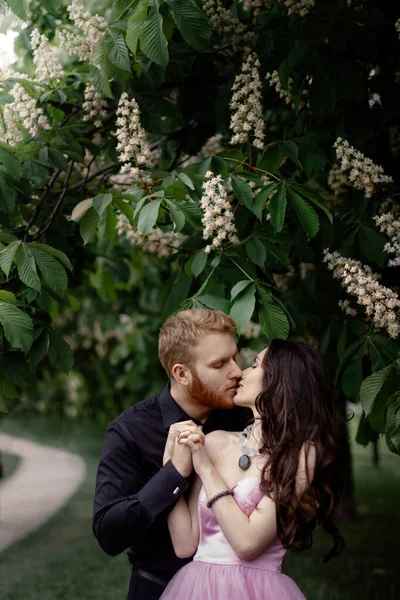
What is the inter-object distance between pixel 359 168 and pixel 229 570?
5.84ft

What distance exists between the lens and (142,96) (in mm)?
4176

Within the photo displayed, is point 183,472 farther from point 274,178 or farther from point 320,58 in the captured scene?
point 320,58

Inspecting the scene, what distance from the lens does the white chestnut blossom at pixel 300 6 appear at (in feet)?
12.1

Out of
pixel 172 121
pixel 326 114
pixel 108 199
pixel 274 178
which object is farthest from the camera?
pixel 172 121

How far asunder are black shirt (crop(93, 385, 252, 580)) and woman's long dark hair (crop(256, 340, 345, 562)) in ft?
1.02

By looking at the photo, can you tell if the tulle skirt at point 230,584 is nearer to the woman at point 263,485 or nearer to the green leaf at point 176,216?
the woman at point 263,485

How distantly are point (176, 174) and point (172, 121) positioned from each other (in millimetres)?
1466

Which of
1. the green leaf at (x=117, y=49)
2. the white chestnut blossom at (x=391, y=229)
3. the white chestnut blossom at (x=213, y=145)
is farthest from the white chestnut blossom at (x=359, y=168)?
the white chestnut blossom at (x=213, y=145)

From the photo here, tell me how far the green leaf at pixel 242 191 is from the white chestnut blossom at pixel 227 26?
125 centimetres

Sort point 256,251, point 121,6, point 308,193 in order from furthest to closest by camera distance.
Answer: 1. point 256,251
2. point 308,193
3. point 121,6

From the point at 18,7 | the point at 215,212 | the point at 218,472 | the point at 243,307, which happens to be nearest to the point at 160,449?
the point at 218,472

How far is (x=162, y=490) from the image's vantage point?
2531mm

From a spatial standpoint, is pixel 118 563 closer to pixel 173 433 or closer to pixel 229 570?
pixel 229 570

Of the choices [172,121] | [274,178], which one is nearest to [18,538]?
[172,121]
